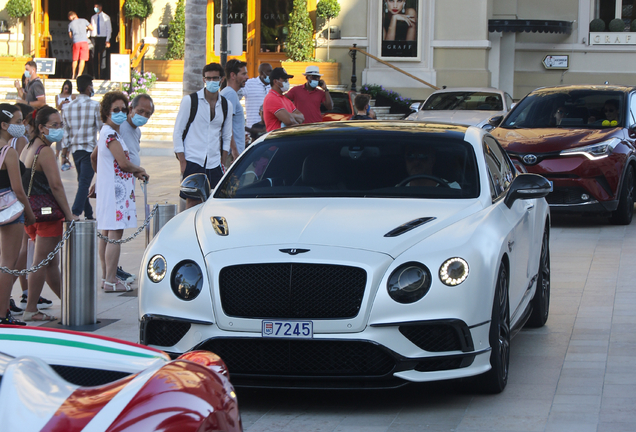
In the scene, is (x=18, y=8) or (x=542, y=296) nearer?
(x=542, y=296)

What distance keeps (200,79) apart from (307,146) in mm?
7742

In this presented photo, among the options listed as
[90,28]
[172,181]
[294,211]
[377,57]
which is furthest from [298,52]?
A: [294,211]

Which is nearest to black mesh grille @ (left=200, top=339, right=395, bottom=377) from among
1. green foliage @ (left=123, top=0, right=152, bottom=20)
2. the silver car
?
the silver car

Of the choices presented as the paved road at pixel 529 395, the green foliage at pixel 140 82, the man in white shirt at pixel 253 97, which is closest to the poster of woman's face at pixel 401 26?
the green foliage at pixel 140 82

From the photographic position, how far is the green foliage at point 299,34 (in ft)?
90.6

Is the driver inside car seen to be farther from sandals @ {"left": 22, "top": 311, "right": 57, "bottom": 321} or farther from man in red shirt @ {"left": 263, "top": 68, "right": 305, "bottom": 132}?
man in red shirt @ {"left": 263, "top": 68, "right": 305, "bottom": 132}

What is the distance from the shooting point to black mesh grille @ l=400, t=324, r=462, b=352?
15.8ft

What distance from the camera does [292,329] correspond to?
481 cm

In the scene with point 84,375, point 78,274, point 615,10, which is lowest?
point 78,274

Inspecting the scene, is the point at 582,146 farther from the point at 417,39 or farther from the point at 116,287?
the point at 417,39

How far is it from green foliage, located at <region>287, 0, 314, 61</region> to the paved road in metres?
20.0

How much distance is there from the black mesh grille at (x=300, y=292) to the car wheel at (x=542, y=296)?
8.37 ft

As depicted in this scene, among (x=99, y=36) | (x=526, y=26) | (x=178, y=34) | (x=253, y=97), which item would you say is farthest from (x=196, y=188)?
(x=526, y=26)

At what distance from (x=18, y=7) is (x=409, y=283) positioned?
25749 millimetres
